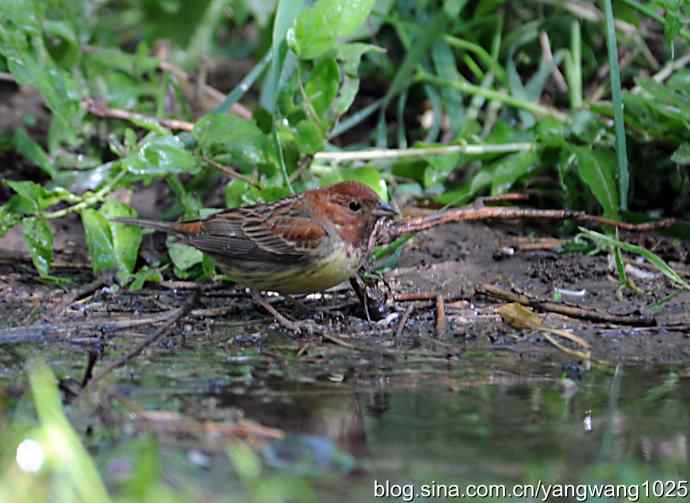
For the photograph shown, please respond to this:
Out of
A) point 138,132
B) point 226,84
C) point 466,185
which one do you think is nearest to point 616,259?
point 466,185

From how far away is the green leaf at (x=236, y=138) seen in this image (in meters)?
5.98

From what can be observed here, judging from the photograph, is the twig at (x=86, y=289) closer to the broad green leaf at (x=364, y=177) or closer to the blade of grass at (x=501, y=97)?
the broad green leaf at (x=364, y=177)

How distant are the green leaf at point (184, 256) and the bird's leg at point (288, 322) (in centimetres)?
57

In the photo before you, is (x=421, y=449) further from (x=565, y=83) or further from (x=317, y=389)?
(x=565, y=83)

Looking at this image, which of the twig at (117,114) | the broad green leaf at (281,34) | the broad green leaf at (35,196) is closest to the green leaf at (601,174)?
the broad green leaf at (281,34)

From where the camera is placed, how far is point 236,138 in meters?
5.99

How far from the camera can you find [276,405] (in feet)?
12.7

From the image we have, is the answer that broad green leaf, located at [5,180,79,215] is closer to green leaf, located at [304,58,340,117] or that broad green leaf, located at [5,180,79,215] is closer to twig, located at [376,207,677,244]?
green leaf, located at [304,58,340,117]

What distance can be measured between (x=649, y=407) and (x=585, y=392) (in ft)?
0.90

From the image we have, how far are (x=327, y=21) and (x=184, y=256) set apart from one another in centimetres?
134

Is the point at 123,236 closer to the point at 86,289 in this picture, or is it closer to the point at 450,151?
the point at 86,289

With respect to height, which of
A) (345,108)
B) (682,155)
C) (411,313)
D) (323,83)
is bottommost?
(411,313)

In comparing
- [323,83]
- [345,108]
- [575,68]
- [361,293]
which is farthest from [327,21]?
[575,68]

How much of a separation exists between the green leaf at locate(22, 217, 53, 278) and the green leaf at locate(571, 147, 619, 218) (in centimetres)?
267
